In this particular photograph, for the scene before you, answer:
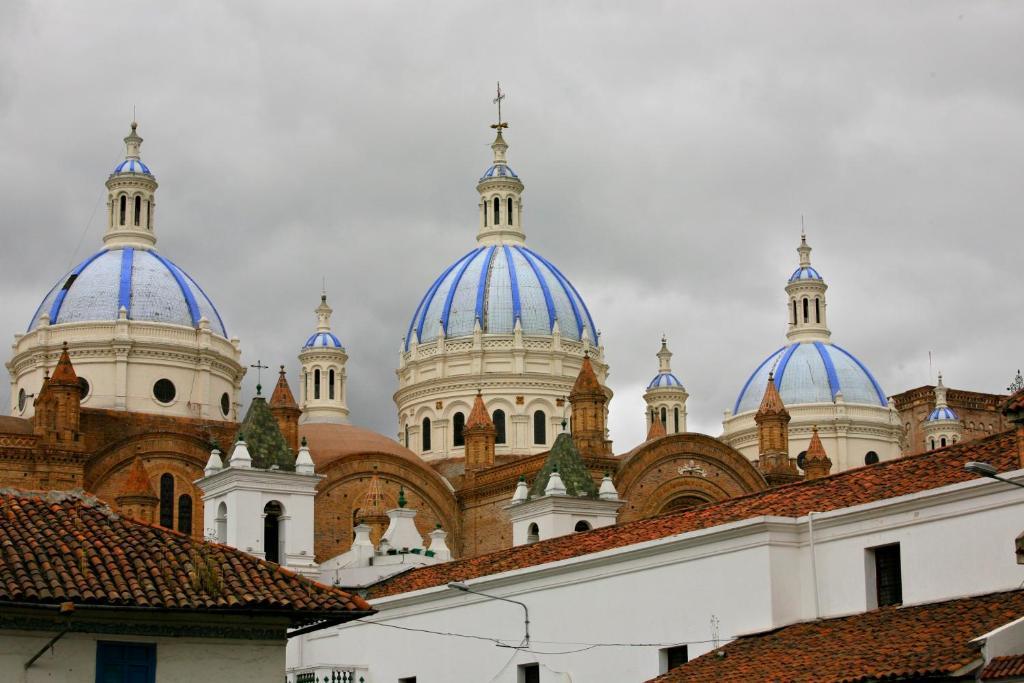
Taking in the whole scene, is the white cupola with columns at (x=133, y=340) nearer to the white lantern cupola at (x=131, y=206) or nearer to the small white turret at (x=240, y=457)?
the white lantern cupola at (x=131, y=206)

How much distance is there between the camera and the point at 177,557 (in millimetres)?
20000

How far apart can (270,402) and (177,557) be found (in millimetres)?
31189

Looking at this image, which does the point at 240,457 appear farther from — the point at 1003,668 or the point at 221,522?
the point at 1003,668

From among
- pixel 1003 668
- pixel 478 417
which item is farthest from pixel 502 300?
pixel 1003 668

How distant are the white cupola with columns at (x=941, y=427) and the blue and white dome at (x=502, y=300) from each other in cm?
2775

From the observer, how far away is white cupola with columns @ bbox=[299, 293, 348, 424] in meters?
63.8

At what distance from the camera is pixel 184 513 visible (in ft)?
158

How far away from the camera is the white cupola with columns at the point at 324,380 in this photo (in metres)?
63.8

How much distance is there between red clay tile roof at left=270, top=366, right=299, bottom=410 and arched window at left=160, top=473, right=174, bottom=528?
412 cm

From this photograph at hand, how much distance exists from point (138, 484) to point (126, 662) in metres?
27.0

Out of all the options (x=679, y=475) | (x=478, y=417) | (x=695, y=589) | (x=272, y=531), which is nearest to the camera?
(x=695, y=589)

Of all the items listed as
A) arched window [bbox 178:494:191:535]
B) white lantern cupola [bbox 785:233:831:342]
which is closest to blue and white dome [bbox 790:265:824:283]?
white lantern cupola [bbox 785:233:831:342]

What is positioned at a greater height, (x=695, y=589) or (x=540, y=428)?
(x=540, y=428)

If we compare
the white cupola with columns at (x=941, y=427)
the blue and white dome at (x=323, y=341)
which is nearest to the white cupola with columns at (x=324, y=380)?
the blue and white dome at (x=323, y=341)
